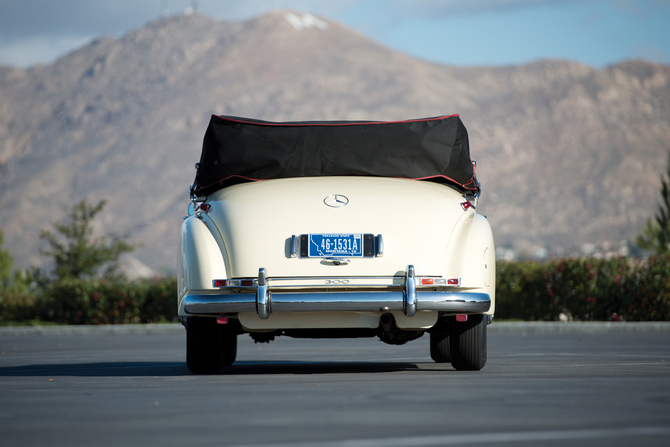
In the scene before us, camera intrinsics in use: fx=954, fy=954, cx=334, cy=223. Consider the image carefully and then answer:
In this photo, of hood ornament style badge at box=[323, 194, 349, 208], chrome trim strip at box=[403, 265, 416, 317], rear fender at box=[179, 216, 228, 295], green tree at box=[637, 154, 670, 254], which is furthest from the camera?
green tree at box=[637, 154, 670, 254]

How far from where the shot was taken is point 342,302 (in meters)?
6.53

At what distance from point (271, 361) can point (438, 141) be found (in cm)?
357

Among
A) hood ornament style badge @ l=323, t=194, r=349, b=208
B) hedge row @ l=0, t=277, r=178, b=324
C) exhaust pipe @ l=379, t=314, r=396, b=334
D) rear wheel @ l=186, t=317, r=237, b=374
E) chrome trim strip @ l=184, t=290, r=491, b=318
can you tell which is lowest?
hedge row @ l=0, t=277, r=178, b=324

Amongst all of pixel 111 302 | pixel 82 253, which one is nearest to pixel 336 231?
pixel 111 302

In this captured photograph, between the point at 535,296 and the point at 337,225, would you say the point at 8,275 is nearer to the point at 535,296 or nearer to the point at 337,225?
the point at 535,296

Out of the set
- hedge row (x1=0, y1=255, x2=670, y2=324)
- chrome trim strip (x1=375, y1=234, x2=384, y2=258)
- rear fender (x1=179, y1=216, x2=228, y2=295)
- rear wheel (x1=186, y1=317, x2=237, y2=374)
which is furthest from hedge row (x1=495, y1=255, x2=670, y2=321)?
rear fender (x1=179, y1=216, x2=228, y2=295)

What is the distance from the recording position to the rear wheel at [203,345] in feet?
23.8

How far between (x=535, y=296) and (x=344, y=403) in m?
14.5

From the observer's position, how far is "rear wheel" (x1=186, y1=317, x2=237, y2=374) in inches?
286

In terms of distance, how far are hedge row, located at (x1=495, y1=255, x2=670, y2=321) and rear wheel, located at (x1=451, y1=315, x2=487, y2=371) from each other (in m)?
11.8

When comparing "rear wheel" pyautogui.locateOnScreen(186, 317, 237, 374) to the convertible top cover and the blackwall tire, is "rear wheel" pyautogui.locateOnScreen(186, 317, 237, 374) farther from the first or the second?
the convertible top cover

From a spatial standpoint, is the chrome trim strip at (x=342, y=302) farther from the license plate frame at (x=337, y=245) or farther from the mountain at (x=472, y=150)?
the mountain at (x=472, y=150)

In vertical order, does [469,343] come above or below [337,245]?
below

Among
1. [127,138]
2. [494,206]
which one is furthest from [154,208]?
[494,206]
